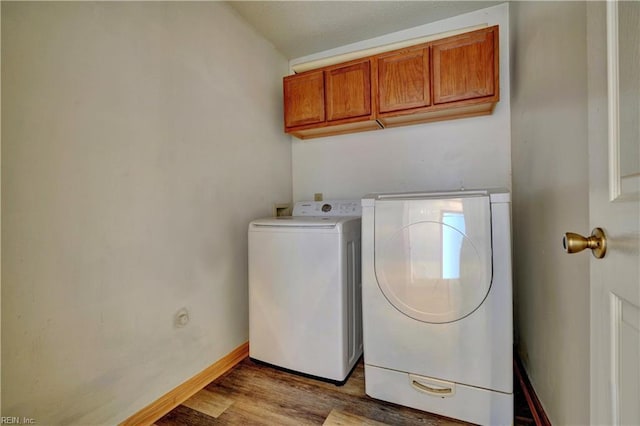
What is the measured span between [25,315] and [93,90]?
87 centimetres

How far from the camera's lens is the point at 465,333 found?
124cm

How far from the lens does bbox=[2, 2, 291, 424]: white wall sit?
944 mm

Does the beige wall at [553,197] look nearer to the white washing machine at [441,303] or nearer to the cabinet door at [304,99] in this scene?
the white washing machine at [441,303]

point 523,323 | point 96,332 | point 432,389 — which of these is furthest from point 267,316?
point 523,323

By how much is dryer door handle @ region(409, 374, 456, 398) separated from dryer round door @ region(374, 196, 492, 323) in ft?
0.95

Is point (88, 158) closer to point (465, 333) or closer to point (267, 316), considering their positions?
point (267, 316)

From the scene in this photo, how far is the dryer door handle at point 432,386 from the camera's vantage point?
1278 mm

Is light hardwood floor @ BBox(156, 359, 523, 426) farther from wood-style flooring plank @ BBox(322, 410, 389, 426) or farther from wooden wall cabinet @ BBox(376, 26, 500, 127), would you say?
wooden wall cabinet @ BBox(376, 26, 500, 127)

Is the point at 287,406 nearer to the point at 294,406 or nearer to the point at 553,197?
the point at 294,406

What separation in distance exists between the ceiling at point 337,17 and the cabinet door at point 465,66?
0.41 m

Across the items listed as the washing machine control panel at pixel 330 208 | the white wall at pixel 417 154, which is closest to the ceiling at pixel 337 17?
the white wall at pixel 417 154

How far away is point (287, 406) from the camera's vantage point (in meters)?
1.40

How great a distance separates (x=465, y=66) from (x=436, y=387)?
69.8 inches

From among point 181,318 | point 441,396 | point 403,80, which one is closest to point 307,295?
point 181,318
